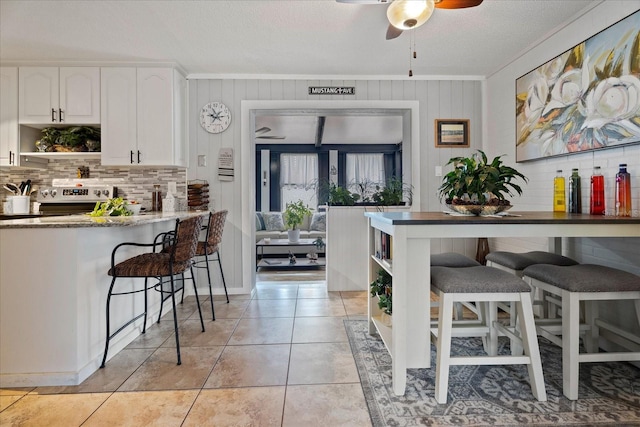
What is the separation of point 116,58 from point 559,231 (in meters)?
3.73

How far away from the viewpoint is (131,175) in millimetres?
3646

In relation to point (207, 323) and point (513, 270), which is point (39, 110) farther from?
point (513, 270)

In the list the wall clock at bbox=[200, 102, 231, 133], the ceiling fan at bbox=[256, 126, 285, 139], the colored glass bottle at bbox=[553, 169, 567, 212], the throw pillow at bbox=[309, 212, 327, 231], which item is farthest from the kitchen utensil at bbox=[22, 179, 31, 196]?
the colored glass bottle at bbox=[553, 169, 567, 212]

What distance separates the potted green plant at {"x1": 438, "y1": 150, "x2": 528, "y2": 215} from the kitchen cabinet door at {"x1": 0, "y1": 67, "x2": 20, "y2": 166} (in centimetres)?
388

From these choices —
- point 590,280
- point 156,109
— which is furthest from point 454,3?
point 156,109

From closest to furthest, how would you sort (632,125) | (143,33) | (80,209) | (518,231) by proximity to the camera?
(518,231)
(632,125)
(143,33)
(80,209)

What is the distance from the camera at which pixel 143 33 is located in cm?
275

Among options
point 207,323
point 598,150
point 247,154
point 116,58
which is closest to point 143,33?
point 116,58

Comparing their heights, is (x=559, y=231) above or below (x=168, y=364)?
above

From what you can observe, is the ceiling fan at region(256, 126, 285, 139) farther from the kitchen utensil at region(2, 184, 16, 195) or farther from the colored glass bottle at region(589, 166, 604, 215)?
the colored glass bottle at region(589, 166, 604, 215)

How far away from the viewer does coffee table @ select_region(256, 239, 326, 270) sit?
506 centimetres

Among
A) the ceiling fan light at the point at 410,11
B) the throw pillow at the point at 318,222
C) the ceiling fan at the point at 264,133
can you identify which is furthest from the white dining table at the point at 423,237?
the throw pillow at the point at 318,222

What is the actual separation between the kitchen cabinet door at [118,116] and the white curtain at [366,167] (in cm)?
503

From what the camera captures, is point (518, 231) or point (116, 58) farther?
point (116, 58)
